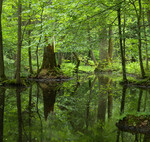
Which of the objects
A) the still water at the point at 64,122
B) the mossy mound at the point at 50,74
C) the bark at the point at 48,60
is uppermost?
the bark at the point at 48,60

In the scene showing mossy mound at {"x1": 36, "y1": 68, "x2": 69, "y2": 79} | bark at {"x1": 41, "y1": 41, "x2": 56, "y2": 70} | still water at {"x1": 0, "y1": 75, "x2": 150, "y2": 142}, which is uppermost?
bark at {"x1": 41, "y1": 41, "x2": 56, "y2": 70}

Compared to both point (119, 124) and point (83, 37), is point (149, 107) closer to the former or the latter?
point (119, 124)

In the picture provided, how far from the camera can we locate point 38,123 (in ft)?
16.0

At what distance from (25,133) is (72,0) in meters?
4.23

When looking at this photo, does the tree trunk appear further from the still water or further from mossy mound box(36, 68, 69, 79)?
the still water

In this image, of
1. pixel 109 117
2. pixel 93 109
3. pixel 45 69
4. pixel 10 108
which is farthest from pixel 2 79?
pixel 109 117

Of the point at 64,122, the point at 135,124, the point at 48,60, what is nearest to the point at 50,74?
the point at 48,60

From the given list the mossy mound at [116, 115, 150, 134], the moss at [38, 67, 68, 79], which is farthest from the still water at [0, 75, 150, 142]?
the moss at [38, 67, 68, 79]

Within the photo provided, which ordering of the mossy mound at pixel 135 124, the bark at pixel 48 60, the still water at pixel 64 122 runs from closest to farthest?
the still water at pixel 64 122, the mossy mound at pixel 135 124, the bark at pixel 48 60

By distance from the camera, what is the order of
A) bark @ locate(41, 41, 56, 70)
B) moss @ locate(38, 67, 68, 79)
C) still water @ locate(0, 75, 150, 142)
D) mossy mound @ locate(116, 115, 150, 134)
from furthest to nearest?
1. bark @ locate(41, 41, 56, 70)
2. moss @ locate(38, 67, 68, 79)
3. mossy mound @ locate(116, 115, 150, 134)
4. still water @ locate(0, 75, 150, 142)

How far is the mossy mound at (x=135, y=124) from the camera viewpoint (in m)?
4.33

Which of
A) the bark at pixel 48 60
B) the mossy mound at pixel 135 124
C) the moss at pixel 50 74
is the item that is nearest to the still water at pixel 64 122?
the mossy mound at pixel 135 124

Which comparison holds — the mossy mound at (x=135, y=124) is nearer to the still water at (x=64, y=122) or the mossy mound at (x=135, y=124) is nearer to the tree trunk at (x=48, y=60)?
the still water at (x=64, y=122)

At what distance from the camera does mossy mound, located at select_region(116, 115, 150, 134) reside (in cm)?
433
